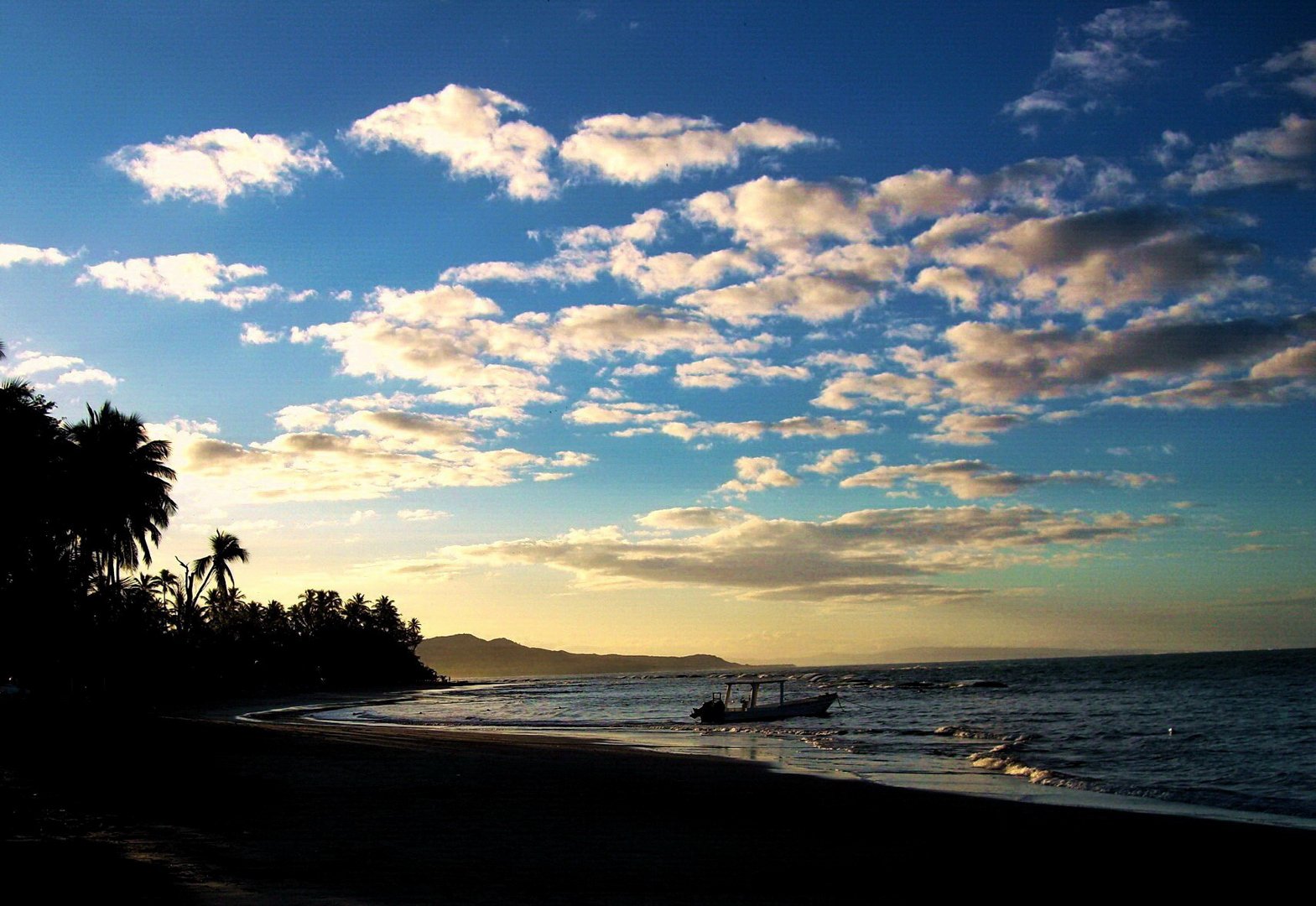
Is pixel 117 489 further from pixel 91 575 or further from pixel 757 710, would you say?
pixel 757 710

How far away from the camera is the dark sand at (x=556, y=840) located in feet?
28.6

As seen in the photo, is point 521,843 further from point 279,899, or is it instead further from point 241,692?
point 241,692

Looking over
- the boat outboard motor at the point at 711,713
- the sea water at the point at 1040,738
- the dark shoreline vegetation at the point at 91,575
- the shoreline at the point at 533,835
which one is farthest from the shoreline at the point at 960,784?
the dark shoreline vegetation at the point at 91,575

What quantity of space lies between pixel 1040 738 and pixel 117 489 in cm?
4251

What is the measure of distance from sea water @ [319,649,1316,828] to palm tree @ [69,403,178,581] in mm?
14452

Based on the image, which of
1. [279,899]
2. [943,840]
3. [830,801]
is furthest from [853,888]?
[830,801]

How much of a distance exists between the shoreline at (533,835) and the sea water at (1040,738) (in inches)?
147

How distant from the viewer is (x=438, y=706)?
219 feet

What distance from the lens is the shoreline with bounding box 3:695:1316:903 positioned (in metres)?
8.78

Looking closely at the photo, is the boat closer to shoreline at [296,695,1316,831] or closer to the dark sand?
shoreline at [296,695,1316,831]

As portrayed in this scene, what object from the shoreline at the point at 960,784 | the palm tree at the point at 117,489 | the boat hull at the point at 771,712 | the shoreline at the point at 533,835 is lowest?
the boat hull at the point at 771,712

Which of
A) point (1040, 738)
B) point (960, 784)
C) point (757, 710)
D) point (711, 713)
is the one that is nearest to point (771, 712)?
point (757, 710)

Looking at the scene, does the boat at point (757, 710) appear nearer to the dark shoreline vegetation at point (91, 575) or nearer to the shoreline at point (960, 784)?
the shoreline at point (960, 784)

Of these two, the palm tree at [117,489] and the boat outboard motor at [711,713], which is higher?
the palm tree at [117,489]
